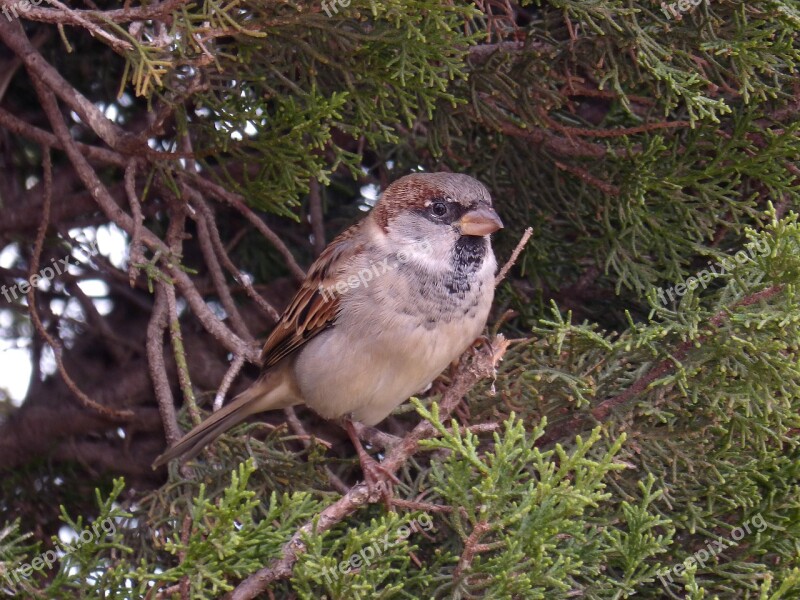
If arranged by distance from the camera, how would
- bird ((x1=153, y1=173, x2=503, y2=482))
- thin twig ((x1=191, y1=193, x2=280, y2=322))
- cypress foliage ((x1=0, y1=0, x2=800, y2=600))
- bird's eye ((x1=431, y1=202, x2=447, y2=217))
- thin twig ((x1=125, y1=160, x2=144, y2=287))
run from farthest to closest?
thin twig ((x1=191, y1=193, x2=280, y2=322)) → bird's eye ((x1=431, y1=202, x2=447, y2=217)) → bird ((x1=153, y1=173, x2=503, y2=482)) → thin twig ((x1=125, y1=160, x2=144, y2=287)) → cypress foliage ((x1=0, y1=0, x2=800, y2=600))

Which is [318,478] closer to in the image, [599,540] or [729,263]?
[599,540]

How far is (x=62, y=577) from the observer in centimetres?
190

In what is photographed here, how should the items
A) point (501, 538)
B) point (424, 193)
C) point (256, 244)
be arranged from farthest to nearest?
point (256, 244), point (424, 193), point (501, 538)

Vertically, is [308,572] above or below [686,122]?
below

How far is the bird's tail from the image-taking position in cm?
243

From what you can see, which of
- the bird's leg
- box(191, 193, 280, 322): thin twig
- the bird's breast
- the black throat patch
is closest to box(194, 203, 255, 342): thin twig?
box(191, 193, 280, 322): thin twig

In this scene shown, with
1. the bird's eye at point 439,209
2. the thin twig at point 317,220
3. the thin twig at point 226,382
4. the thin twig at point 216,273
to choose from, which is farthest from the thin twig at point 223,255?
the bird's eye at point 439,209

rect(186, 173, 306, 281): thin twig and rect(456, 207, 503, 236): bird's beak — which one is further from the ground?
rect(186, 173, 306, 281): thin twig

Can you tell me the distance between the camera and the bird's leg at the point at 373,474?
1.97m

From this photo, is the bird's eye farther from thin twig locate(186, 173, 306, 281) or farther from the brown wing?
thin twig locate(186, 173, 306, 281)

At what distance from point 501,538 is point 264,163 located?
1019 millimetres

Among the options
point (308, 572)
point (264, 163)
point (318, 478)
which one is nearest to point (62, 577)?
point (308, 572)

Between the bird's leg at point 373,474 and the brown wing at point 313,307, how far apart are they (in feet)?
0.87

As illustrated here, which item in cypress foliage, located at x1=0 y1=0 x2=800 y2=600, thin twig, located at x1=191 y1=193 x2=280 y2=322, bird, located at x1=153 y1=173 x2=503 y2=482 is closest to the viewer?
cypress foliage, located at x1=0 y1=0 x2=800 y2=600
